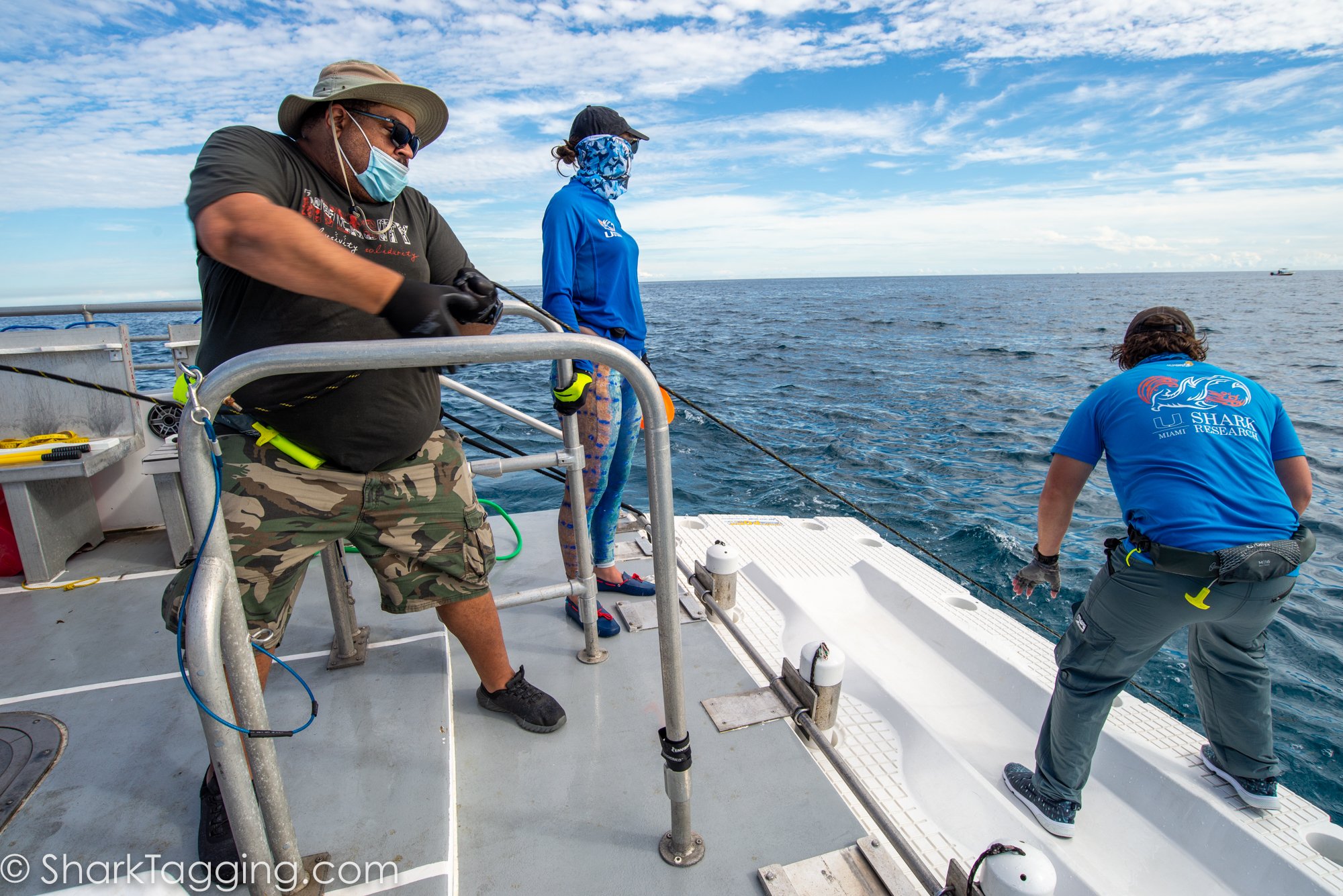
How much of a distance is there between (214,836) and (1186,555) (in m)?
2.81

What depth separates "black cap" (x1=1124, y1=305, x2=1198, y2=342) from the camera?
241cm

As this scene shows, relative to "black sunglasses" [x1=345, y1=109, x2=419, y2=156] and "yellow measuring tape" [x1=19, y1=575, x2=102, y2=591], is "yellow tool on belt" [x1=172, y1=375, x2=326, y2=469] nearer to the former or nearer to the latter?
"black sunglasses" [x1=345, y1=109, x2=419, y2=156]

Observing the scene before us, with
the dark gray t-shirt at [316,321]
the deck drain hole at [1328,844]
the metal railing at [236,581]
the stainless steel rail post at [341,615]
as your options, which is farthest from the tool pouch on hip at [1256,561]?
the stainless steel rail post at [341,615]

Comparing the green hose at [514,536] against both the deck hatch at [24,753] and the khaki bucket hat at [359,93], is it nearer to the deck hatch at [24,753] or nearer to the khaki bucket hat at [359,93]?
the deck hatch at [24,753]

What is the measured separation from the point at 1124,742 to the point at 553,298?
2.80m

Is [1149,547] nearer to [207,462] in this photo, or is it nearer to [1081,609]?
[1081,609]

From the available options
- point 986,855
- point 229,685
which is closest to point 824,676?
point 986,855

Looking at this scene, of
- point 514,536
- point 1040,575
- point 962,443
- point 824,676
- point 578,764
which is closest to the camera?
point 578,764

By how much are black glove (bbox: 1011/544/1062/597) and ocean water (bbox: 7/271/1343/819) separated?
6.09 feet

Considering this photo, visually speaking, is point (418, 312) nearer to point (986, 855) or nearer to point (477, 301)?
point (477, 301)

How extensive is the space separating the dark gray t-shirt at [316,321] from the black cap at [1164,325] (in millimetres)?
2479

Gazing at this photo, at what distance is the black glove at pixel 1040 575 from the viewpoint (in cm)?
265

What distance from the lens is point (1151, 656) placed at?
7.05 ft

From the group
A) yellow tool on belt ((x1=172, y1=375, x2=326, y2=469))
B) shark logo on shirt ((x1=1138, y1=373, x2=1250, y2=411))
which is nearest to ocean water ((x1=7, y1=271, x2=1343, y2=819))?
yellow tool on belt ((x1=172, y1=375, x2=326, y2=469))
